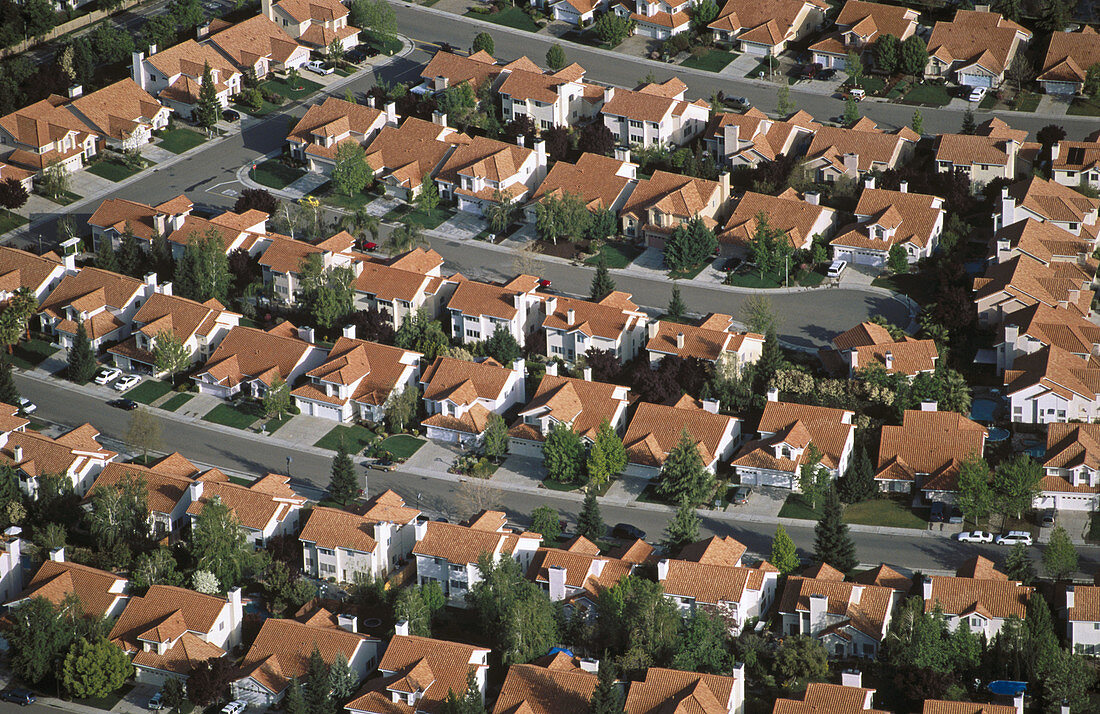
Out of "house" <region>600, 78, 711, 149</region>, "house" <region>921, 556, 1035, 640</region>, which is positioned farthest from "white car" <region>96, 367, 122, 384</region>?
"house" <region>921, 556, 1035, 640</region>

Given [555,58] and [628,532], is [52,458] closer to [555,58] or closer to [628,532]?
[628,532]

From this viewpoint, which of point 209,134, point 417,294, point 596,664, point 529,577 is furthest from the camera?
point 209,134

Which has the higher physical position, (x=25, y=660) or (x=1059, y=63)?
(x=1059, y=63)

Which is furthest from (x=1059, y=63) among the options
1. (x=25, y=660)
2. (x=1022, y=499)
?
(x=25, y=660)

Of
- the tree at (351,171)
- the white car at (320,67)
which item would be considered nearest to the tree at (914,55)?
the tree at (351,171)

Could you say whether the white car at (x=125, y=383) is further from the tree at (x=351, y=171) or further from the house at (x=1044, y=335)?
the house at (x=1044, y=335)

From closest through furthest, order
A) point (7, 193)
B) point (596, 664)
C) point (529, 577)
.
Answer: point (596, 664), point (529, 577), point (7, 193)

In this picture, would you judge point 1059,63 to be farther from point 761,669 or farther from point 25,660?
point 25,660
